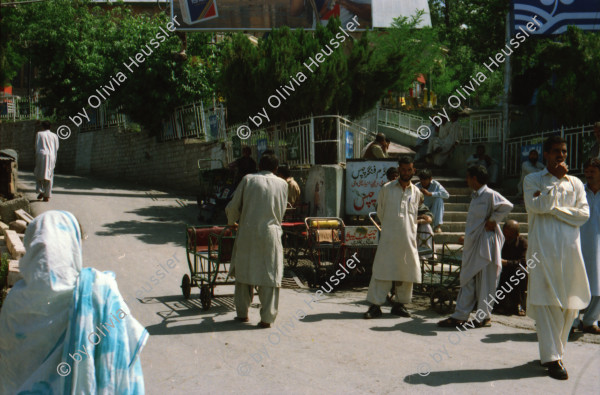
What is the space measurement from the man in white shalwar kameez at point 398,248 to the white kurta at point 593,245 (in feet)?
5.81

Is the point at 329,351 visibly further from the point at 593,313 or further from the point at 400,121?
the point at 400,121

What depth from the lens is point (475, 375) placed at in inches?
204

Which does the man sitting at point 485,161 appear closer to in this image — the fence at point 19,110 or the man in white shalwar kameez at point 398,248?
the man in white shalwar kameez at point 398,248

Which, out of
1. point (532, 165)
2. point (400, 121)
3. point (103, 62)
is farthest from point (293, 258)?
point (400, 121)

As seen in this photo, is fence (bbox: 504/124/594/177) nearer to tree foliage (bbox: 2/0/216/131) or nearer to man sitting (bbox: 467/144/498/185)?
man sitting (bbox: 467/144/498/185)

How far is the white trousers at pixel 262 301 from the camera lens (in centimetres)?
657

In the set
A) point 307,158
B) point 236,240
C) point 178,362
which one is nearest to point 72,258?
point 178,362

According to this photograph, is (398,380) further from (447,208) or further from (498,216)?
(447,208)

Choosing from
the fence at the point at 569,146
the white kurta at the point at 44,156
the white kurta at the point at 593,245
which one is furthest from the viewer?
the white kurta at the point at 44,156

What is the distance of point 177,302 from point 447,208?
7.12 metres

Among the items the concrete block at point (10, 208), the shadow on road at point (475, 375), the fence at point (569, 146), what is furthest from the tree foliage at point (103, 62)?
Result: the shadow on road at point (475, 375)

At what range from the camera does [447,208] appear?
1311 centimetres

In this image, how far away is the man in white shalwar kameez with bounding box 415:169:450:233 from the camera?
930 cm

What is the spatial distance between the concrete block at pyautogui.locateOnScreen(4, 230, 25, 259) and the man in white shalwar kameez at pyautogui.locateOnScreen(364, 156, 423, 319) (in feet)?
17.0
